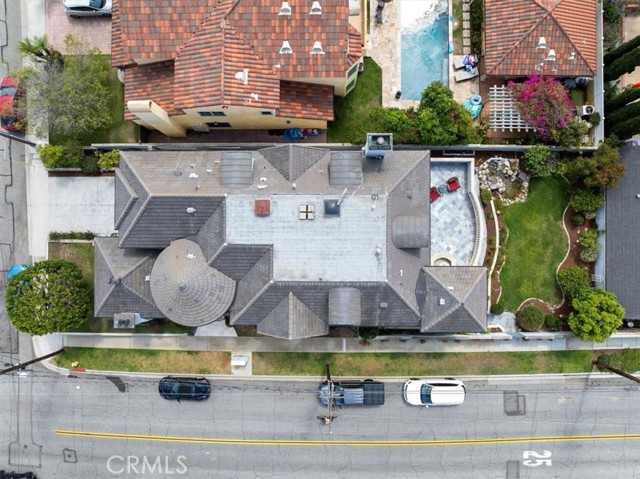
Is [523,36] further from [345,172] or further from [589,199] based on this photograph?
[345,172]

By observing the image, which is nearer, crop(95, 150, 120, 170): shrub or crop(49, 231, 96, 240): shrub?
crop(95, 150, 120, 170): shrub

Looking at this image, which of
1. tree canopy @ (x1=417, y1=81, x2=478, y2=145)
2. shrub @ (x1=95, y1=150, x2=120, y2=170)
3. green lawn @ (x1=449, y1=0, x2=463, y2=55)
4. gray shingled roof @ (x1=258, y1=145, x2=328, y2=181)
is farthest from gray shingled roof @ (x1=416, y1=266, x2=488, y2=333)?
shrub @ (x1=95, y1=150, x2=120, y2=170)

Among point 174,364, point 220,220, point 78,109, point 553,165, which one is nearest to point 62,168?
point 78,109

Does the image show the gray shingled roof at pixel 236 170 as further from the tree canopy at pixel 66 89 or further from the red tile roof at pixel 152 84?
the tree canopy at pixel 66 89

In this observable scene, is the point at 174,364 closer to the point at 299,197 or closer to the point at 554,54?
the point at 299,197

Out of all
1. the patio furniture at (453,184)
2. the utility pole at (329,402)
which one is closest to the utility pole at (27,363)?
the utility pole at (329,402)

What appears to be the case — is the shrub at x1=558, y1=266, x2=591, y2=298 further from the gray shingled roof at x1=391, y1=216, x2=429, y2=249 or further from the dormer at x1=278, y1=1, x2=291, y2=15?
the dormer at x1=278, y1=1, x2=291, y2=15
